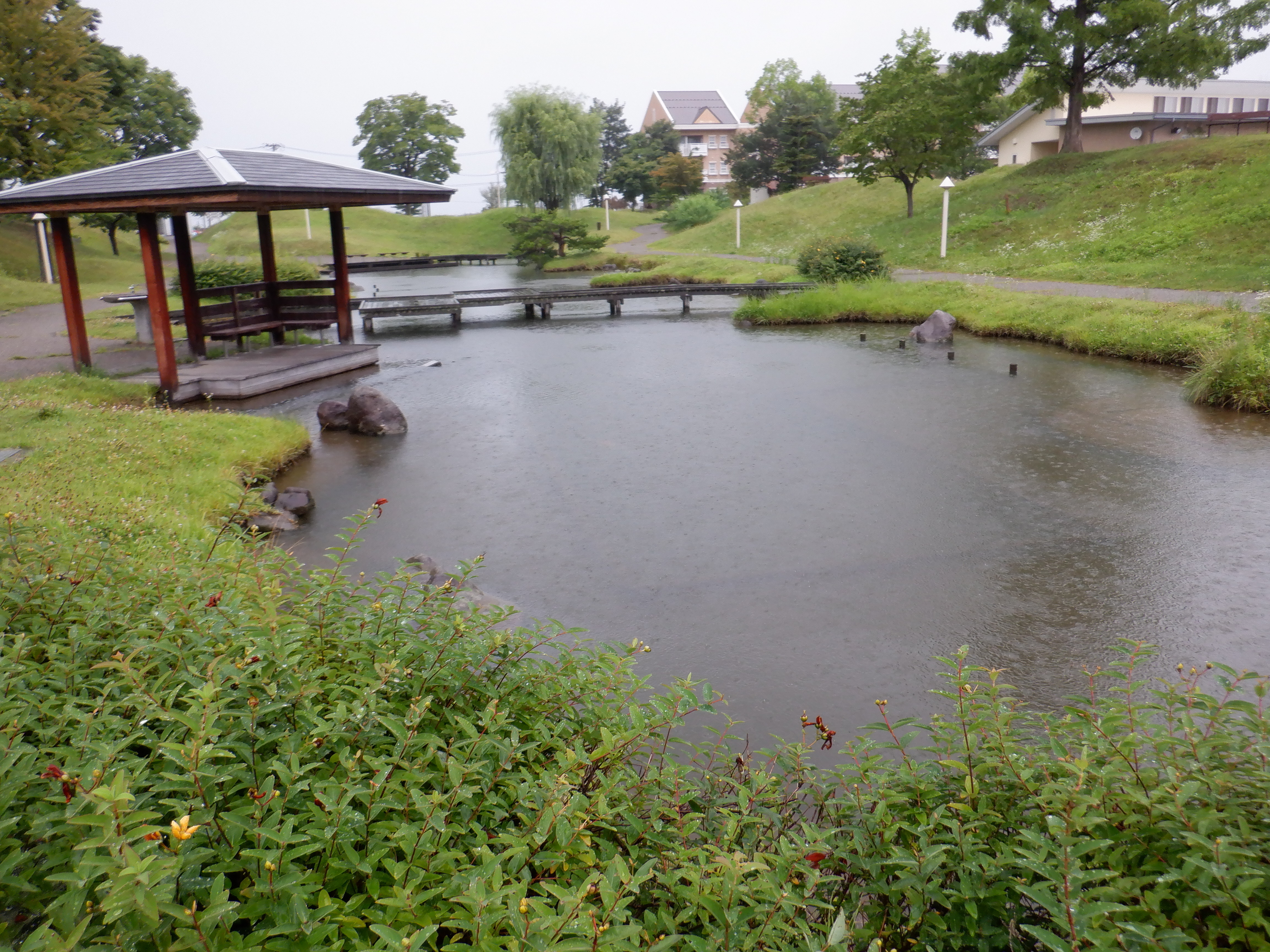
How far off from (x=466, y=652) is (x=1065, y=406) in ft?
37.6

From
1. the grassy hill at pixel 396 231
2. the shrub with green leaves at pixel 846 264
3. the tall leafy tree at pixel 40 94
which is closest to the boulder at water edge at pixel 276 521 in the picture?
the shrub with green leaves at pixel 846 264

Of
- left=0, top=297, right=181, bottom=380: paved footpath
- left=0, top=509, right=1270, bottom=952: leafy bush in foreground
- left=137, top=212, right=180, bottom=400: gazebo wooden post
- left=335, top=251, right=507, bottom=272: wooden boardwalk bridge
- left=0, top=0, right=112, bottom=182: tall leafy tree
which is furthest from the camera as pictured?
left=335, top=251, right=507, bottom=272: wooden boardwalk bridge

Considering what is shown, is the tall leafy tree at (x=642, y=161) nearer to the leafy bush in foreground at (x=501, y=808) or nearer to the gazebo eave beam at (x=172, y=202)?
the gazebo eave beam at (x=172, y=202)

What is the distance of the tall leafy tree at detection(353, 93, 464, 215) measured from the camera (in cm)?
6812

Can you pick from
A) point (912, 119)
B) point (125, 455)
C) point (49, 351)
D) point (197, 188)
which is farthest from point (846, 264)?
point (125, 455)

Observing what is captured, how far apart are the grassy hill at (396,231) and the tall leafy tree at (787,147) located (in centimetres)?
740

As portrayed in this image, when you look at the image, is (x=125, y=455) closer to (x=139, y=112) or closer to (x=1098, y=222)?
(x=1098, y=222)

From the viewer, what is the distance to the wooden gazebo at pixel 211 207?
12.0 m

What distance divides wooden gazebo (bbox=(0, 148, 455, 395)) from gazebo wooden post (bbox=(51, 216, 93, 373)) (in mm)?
19

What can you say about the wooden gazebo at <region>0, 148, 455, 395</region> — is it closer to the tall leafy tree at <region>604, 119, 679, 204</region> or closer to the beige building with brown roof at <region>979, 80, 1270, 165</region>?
the beige building with brown roof at <region>979, 80, 1270, 165</region>

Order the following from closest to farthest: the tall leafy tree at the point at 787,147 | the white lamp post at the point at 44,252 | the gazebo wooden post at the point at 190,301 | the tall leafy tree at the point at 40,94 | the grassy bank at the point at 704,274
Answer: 1. the gazebo wooden post at the point at 190,301
2. the tall leafy tree at the point at 40,94
3. the grassy bank at the point at 704,274
4. the white lamp post at the point at 44,252
5. the tall leafy tree at the point at 787,147

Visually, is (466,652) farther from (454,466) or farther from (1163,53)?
(1163,53)

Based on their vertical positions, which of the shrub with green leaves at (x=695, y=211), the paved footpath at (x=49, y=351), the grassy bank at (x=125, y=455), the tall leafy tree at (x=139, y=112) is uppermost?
the tall leafy tree at (x=139, y=112)

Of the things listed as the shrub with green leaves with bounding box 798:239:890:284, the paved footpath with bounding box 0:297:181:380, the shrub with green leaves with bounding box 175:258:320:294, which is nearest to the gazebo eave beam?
the paved footpath with bounding box 0:297:181:380
